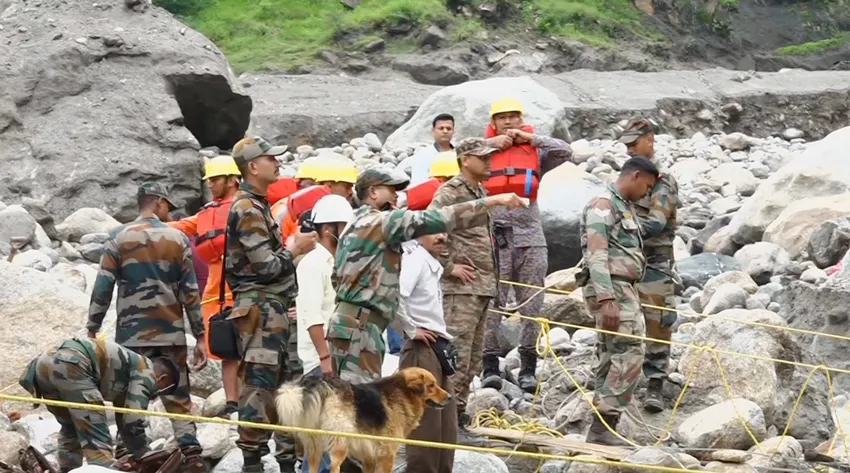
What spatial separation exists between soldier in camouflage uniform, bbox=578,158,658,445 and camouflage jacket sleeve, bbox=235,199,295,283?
73.0 inches

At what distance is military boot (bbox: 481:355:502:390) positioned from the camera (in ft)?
30.6

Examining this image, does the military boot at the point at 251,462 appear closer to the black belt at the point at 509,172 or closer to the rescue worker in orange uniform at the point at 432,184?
the rescue worker in orange uniform at the point at 432,184

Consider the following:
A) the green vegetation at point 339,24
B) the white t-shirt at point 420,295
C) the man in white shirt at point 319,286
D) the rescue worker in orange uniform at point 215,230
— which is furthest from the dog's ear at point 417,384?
the green vegetation at point 339,24

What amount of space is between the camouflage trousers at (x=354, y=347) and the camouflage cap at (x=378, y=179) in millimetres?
634

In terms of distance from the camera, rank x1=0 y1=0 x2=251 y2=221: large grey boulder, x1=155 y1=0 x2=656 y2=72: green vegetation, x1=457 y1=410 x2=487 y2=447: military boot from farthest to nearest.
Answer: x1=155 y1=0 x2=656 y2=72: green vegetation, x1=0 y1=0 x2=251 y2=221: large grey boulder, x1=457 y1=410 x2=487 y2=447: military boot

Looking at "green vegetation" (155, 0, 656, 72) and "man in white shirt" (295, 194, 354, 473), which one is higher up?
"man in white shirt" (295, 194, 354, 473)

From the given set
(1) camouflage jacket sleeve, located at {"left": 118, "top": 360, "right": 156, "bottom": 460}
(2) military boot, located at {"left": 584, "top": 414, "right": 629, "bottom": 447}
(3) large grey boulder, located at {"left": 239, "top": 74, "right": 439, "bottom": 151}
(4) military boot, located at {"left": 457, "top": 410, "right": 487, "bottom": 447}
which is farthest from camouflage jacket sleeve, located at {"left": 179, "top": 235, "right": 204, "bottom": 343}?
(3) large grey boulder, located at {"left": 239, "top": 74, "right": 439, "bottom": 151}

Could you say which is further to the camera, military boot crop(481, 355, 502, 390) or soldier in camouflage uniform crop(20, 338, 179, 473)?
military boot crop(481, 355, 502, 390)

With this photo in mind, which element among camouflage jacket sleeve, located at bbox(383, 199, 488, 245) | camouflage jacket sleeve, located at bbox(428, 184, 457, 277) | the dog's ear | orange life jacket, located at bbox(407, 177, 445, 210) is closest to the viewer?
camouflage jacket sleeve, located at bbox(383, 199, 488, 245)

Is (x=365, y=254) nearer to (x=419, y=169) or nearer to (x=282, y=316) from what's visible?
(x=282, y=316)

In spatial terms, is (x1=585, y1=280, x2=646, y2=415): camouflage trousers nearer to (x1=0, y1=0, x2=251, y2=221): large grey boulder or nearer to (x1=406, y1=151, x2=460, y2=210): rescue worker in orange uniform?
(x1=406, y1=151, x2=460, y2=210): rescue worker in orange uniform

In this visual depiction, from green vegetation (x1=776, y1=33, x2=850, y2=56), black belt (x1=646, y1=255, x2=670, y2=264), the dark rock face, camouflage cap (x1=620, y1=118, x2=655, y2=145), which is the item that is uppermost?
camouflage cap (x1=620, y1=118, x2=655, y2=145)

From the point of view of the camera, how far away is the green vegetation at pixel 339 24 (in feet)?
99.1

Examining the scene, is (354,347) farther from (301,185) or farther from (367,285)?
(301,185)
